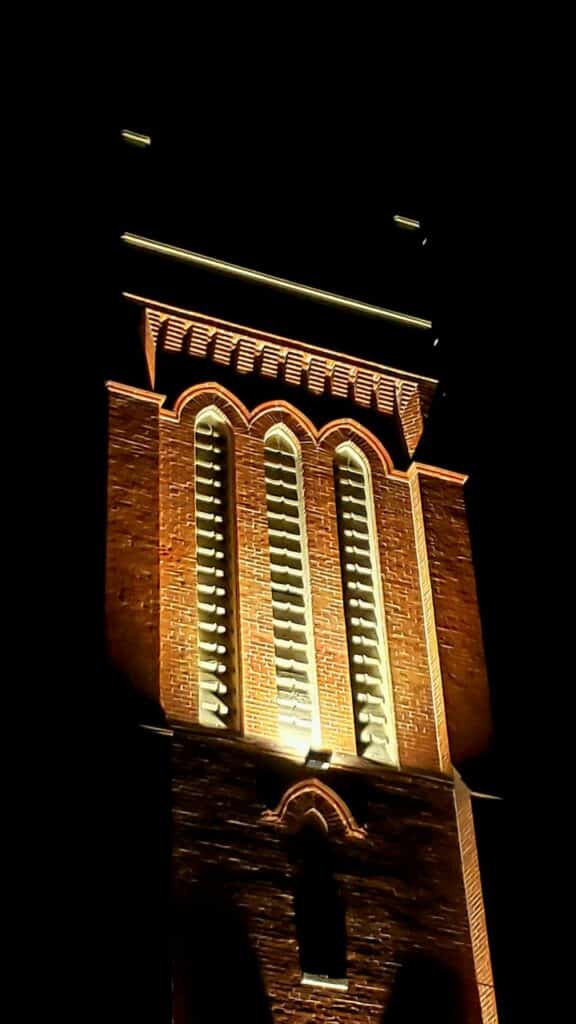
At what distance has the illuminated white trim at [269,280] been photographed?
22109mm

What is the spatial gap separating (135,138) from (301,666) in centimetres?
736

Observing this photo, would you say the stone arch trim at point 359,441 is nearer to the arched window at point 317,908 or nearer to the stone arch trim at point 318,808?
the stone arch trim at point 318,808

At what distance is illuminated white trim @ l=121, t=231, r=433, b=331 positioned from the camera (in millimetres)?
22109

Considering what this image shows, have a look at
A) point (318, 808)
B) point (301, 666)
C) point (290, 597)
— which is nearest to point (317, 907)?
point (318, 808)

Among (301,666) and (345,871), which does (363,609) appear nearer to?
(301,666)

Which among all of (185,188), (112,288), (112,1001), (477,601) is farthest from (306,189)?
(112,1001)

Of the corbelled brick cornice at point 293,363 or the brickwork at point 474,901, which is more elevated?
the corbelled brick cornice at point 293,363

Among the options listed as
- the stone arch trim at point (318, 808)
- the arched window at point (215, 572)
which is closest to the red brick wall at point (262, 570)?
the arched window at point (215, 572)

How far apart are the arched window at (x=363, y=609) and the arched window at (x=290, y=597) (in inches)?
19.0

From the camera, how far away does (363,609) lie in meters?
20.5

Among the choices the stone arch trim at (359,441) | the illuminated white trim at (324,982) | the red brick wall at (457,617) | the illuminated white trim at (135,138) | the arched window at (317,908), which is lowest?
the illuminated white trim at (324,982)

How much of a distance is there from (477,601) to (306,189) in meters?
6.04

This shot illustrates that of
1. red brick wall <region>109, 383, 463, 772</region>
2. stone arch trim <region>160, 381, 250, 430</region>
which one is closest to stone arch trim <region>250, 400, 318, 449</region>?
red brick wall <region>109, 383, 463, 772</region>

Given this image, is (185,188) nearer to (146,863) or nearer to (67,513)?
(67,513)
